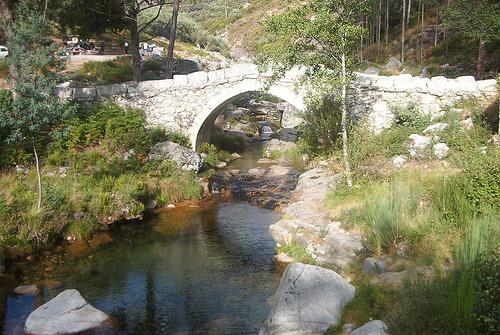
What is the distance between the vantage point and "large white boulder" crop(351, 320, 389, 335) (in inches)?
246

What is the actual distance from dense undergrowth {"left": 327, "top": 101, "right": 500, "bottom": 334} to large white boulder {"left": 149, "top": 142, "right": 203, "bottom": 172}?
5.89 m

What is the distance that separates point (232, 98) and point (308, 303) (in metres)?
12.2

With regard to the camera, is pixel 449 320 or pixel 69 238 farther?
pixel 69 238

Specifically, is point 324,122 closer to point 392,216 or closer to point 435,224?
point 392,216

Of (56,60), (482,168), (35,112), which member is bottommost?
(482,168)

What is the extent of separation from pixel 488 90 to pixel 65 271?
12972 millimetres

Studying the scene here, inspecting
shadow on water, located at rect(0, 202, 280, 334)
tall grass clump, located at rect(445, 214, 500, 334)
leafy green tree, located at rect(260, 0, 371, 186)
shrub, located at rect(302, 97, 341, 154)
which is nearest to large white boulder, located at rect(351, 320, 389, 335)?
tall grass clump, located at rect(445, 214, 500, 334)

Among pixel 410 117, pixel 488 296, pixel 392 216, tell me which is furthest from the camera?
pixel 410 117

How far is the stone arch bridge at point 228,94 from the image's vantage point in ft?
52.4

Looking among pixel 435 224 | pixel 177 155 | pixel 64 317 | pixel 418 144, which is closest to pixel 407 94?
pixel 418 144

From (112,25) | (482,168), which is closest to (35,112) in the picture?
(112,25)

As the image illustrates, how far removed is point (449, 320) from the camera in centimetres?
591

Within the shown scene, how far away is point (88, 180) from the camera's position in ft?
46.6

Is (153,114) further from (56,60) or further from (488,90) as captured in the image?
(488,90)
